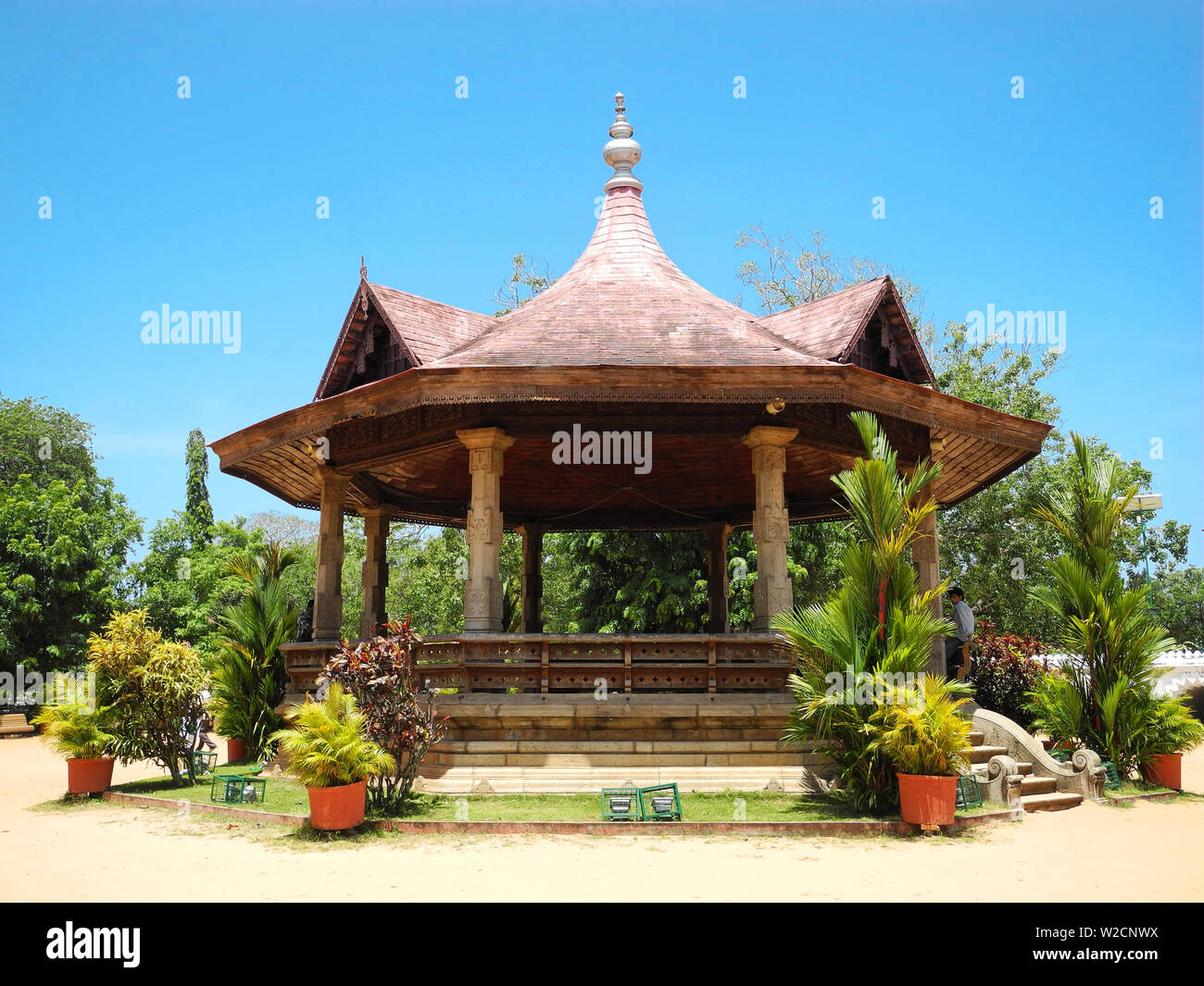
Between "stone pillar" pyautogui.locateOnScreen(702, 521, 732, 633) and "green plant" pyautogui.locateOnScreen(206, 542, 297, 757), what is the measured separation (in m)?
8.73

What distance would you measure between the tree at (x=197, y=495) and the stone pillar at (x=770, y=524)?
32791 mm

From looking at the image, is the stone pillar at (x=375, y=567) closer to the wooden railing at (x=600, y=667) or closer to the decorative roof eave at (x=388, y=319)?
the decorative roof eave at (x=388, y=319)


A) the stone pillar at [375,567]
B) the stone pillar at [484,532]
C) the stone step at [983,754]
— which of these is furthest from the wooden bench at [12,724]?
the stone step at [983,754]

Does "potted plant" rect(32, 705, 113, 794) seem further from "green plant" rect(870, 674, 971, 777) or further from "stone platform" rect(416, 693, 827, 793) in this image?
"green plant" rect(870, 674, 971, 777)

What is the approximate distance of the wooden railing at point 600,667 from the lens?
11906 mm

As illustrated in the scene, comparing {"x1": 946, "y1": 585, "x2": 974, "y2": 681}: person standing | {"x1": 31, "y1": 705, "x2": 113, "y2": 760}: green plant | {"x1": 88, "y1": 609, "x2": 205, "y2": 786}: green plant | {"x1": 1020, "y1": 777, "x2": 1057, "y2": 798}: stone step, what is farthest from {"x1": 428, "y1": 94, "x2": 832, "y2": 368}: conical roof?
{"x1": 31, "y1": 705, "x2": 113, "y2": 760}: green plant

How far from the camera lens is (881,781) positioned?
9.63 meters

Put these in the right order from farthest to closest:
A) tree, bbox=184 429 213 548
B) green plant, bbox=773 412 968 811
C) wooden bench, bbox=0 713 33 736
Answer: tree, bbox=184 429 213 548 < wooden bench, bbox=0 713 33 736 < green plant, bbox=773 412 968 811

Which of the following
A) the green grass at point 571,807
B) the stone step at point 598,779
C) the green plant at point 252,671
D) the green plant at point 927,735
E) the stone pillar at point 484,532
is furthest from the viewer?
the green plant at point 252,671

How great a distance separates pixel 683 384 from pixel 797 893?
6.83 meters

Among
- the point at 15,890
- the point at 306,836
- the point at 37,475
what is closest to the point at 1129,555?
the point at 306,836

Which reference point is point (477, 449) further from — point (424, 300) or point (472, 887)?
point (472, 887)

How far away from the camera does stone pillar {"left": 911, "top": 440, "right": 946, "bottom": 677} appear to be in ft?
47.3
